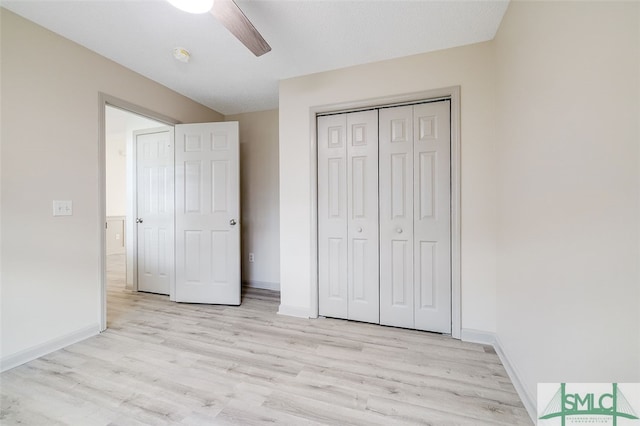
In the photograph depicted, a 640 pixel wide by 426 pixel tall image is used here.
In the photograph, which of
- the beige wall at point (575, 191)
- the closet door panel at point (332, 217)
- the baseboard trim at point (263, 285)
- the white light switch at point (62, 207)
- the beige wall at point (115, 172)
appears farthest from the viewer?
the beige wall at point (115, 172)

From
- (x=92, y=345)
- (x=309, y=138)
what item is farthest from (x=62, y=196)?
(x=309, y=138)

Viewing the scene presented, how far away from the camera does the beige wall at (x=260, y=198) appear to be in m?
3.47

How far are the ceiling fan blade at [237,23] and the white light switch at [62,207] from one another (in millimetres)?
1910

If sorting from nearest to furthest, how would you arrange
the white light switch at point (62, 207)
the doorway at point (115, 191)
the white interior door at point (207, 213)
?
1. the white light switch at point (62, 207)
2. the white interior door at point (207, 213)
3. the doorway at point (115, 191)

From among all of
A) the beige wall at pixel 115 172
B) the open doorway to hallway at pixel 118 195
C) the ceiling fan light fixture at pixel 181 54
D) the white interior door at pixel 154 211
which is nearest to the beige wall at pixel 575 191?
the ceiling fan light fixture at pixel 181 54

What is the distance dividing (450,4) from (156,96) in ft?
9.49

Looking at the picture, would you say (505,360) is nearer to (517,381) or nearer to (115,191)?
(517,381)

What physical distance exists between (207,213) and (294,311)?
60.5 inches

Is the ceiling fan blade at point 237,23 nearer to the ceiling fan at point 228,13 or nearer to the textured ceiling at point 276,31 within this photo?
the ceiling fan at point 228,13

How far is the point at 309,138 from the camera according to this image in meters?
2.46

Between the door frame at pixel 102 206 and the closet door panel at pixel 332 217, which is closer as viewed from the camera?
the door frame at pixel 102 206

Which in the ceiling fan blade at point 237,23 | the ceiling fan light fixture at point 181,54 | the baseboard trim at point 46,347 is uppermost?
the ceiling fan light fixture at point 181,54

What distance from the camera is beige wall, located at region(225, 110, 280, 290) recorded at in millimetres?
3467

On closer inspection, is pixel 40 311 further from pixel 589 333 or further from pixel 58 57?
pixel 589 333
